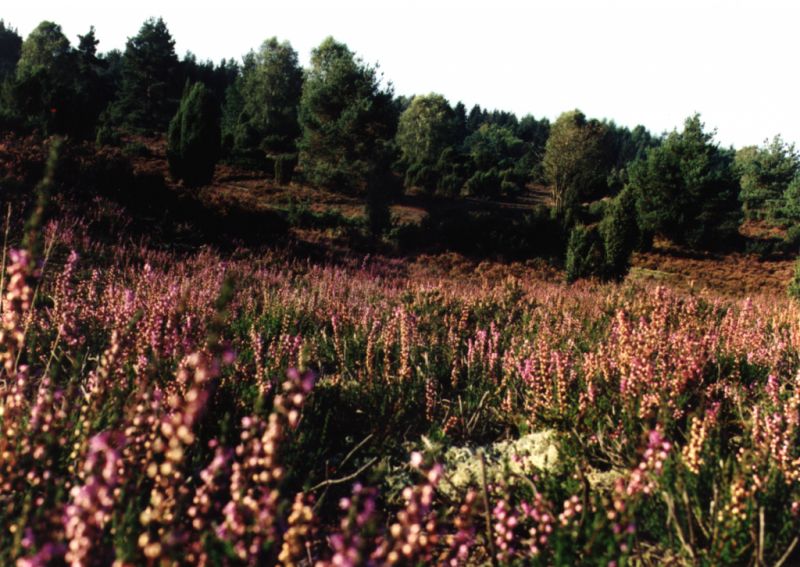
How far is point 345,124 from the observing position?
1206 inches

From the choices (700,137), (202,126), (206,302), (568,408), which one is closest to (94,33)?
(202,126)

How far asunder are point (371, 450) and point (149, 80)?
54.1 m

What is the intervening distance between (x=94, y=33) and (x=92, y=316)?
68.3 meters

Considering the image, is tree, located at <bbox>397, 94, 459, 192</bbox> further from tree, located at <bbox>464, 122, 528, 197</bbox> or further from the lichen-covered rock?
the lichen-covered rock

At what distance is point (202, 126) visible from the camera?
86.9 ft

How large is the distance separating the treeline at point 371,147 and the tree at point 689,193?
0.25 feet

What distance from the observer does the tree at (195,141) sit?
2597 centimetres

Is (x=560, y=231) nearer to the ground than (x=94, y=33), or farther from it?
nearer to the ground

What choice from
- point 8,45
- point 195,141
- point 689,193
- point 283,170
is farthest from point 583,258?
point 8,45

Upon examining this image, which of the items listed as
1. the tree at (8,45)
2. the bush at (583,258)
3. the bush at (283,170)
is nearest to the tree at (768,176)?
the bush at (583,258)

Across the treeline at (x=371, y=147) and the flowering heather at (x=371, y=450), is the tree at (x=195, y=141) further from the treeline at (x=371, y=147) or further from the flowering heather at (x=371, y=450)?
the flowering heather at (x=371, y=450)

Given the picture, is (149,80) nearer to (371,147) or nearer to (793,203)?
(371,147)

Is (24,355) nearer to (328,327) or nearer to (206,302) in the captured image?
(206,302)

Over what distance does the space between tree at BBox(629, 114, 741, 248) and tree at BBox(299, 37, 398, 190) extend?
15.4m
